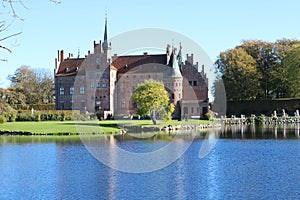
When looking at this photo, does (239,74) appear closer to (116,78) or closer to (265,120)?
(265,120)

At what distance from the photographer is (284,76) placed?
174 feet

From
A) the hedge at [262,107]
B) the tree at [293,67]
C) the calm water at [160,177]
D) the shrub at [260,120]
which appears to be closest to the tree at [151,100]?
the shrub at [260,120]

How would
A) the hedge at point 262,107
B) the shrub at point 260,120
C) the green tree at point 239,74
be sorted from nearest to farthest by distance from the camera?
the shrub at point 260,120 → the hedge at point 262,107 → the green tree at point 239,74

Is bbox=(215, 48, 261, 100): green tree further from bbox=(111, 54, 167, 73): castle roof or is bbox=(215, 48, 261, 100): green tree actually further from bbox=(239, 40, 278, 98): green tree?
bbox=(111, 54, 167, 73): castle roof

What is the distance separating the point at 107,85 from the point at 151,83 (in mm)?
16731

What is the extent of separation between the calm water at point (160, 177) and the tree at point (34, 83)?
135 ft

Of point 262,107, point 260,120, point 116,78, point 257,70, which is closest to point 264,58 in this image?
point 257,70

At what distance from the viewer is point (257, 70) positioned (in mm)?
54094

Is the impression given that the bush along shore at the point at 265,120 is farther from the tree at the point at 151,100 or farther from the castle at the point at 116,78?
the tree at the point at 151,100

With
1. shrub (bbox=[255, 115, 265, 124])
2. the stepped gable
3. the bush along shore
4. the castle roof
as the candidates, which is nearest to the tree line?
the bush along shore

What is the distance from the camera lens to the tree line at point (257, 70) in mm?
52219

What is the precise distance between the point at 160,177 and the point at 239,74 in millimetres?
40584

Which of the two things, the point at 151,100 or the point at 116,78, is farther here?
the point at 116,78

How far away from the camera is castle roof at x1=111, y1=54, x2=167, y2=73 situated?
2254 inches
